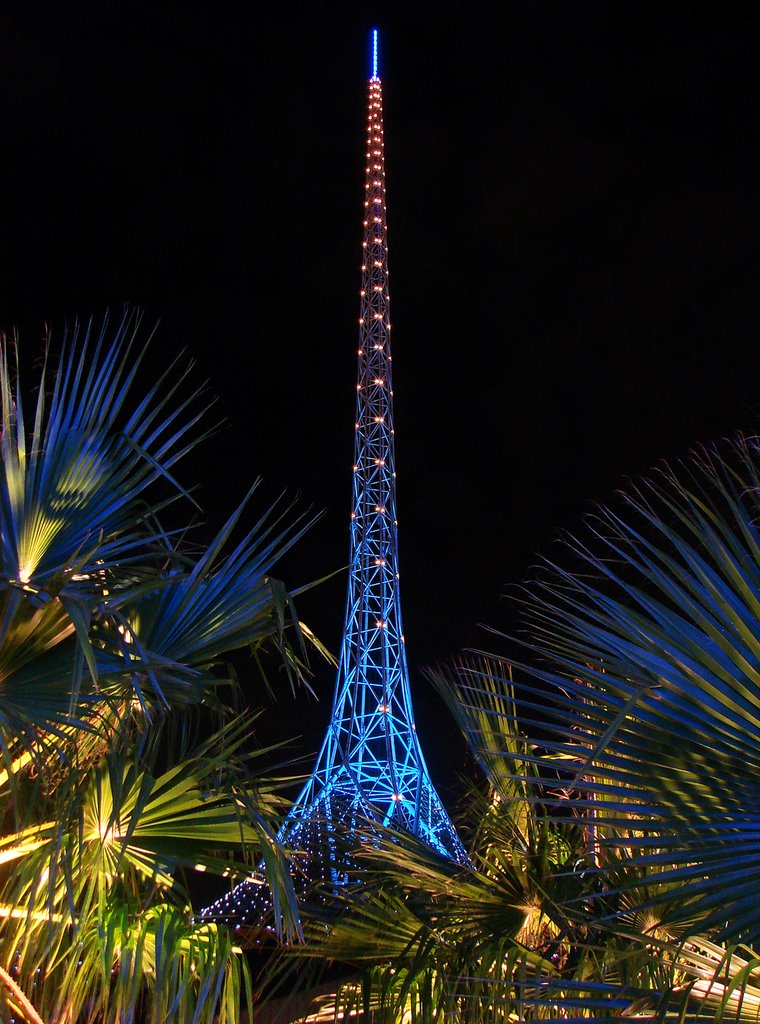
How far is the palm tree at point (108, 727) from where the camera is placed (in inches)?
121

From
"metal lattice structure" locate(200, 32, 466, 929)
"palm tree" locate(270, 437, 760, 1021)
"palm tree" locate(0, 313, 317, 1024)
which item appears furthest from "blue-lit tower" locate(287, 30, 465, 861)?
"palm tree" locate(270, 437, 760, 1021)

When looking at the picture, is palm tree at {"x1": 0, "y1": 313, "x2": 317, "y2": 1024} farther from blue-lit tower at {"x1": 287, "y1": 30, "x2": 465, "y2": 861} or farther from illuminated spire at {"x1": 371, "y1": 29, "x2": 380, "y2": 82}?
illuminated spire at {"x1": 371, "y1": 29, "x2": 380, "y2": 82}

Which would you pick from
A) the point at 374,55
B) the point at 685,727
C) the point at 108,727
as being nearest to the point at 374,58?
the point at 374,55

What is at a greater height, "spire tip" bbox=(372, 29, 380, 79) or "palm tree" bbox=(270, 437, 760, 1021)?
"spire tip" bbox=(372, 29, 380, 79)

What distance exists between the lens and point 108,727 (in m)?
3.15

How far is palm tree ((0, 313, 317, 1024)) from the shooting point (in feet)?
10.1

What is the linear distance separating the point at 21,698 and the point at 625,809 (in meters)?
1.91

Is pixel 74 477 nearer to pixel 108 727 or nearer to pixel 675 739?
pixel 108 727

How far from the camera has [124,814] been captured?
371 cm

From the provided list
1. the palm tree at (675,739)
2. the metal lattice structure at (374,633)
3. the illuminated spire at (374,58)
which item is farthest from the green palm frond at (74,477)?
the illuminated spire at (374,58)

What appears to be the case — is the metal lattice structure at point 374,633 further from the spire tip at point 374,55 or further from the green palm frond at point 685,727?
the green palm frond at point 685,727

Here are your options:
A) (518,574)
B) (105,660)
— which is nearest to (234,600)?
(105,660)

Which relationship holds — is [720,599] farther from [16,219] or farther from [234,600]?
[16,219]

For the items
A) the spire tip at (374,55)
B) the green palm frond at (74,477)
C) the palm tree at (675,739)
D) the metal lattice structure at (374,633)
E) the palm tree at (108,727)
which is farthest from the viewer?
the spire tip at (374,55)
